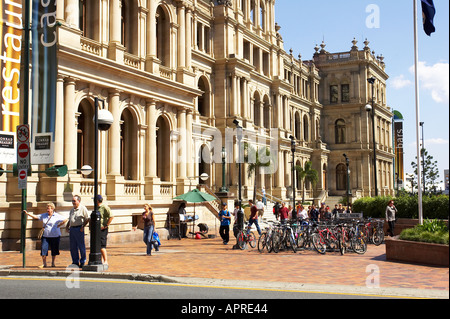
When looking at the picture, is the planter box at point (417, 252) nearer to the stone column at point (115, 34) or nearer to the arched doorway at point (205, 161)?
the stone column at point (115, 34)

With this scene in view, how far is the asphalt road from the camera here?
34.8 ft

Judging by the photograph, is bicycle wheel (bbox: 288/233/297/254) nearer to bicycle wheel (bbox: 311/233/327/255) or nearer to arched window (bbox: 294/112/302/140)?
bicycle wheel (bbox: 311/233/327/255)

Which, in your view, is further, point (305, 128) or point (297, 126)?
point (305, 128)

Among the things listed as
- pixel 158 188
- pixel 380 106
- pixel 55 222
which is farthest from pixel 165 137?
pixel 380 106

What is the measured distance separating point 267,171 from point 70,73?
31224 millimetres

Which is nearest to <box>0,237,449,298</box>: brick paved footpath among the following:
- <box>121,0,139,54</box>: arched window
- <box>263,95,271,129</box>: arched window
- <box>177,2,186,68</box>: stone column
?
<box>121,0,139,54</box>: arched window

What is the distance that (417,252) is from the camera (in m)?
15.7

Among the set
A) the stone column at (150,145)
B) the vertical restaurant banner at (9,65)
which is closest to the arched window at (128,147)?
the stone column at (150,145)

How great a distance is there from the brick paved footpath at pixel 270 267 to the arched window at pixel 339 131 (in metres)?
57.9

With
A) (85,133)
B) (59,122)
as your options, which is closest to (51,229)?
(59,122)

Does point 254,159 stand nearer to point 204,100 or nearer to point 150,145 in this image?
point 204,100

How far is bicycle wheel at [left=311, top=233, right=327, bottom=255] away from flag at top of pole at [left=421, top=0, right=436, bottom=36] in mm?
7645

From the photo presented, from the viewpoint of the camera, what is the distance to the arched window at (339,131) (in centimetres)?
7725

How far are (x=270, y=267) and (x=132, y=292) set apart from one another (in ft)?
17.1
